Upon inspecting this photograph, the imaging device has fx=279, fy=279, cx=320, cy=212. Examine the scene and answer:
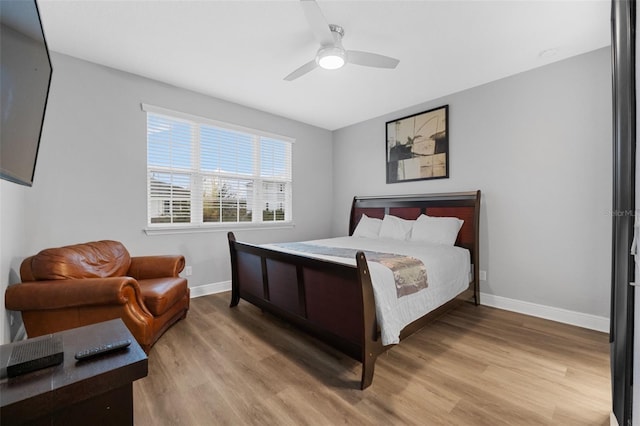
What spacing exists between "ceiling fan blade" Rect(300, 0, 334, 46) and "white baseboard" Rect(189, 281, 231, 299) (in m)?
3.18

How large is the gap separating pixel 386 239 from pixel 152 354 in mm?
2852

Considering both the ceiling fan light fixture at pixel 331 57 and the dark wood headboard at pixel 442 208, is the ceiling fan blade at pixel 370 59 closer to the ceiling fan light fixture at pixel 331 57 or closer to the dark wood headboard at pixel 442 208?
the ceiling fan light fixture at pixel 331 57

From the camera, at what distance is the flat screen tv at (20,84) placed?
81 cm

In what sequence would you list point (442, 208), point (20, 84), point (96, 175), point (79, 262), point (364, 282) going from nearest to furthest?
point (20, 84) → point (364, 282) → point (79, 262) → point (96, 175) → point (442, 208)

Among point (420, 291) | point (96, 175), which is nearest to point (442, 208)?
point (420, 291)

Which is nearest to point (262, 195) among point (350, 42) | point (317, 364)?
point (350, 42)

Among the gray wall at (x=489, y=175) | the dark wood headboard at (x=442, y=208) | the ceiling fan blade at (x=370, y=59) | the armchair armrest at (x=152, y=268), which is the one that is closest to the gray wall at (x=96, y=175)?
the gray wall at (x=489, y=175)

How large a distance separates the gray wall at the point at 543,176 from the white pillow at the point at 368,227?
986 mm

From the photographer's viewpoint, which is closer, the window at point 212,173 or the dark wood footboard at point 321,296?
the dark wood footboard at point 321,296

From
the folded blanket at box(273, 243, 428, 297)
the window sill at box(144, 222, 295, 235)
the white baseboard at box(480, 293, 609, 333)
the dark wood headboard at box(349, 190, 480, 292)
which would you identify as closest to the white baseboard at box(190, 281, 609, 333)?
the white baseboard at box(480, 293, 609, 333)

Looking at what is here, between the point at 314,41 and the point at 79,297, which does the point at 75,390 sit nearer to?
A: the point at 79,297

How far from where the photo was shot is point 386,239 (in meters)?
3.81

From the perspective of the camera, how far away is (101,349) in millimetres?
942

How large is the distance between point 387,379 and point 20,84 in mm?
2339
